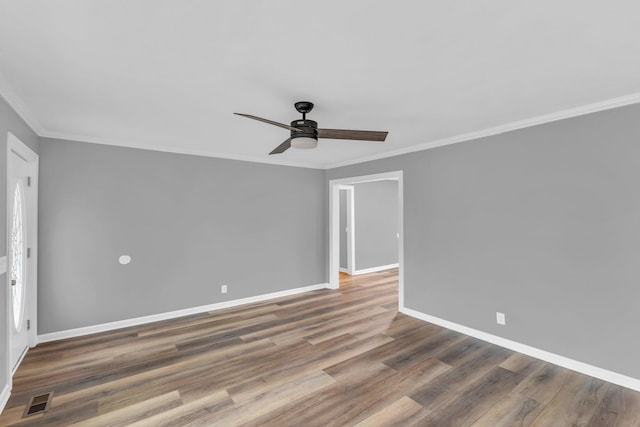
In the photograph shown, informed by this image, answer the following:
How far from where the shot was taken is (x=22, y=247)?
3109mm

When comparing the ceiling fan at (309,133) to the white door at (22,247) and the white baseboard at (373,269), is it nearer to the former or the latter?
the white door at (22,247)

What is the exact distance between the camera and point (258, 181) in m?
5.04

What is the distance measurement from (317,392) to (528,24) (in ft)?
9.28

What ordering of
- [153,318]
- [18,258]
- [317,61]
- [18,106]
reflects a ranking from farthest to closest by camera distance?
[153,318] < [18,258] < [18,106] < [317,61]

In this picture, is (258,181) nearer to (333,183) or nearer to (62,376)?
(333,183)

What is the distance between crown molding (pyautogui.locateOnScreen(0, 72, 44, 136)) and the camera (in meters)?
2.23

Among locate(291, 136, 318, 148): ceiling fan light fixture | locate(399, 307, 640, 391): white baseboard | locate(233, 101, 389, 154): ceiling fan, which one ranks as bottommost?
locate(399, 307, 640, 391): white baseboard

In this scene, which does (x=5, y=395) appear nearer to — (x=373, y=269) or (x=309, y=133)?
(x=309, y=133)

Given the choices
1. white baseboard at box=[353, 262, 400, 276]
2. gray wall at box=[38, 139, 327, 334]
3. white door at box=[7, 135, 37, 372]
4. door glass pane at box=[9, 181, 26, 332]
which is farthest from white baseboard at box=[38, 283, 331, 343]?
white baseboard at box=[353, 262, 400, 276]

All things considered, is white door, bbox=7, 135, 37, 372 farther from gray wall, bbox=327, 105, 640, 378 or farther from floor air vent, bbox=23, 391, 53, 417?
gray wall, bbox=327, 105, 640, 378

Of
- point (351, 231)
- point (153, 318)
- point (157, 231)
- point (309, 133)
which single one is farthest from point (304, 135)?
point (351, 231)

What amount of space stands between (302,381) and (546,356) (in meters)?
2.43

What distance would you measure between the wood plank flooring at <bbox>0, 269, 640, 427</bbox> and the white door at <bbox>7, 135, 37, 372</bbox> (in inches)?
10.3

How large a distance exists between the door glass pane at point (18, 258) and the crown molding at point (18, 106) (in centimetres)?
61
